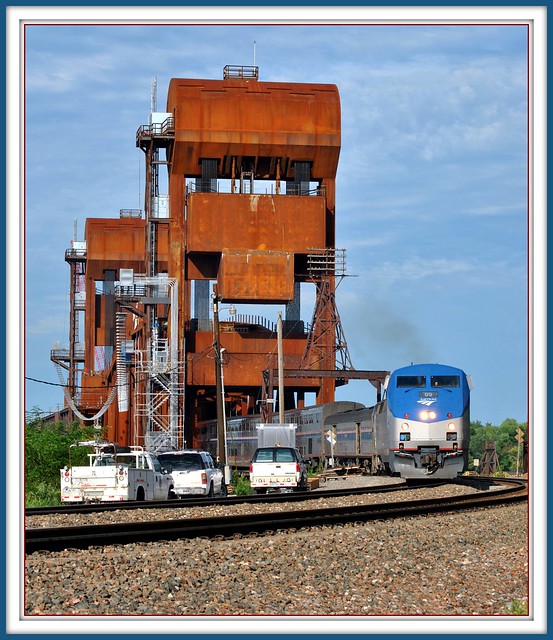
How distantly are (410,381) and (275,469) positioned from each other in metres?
5.31

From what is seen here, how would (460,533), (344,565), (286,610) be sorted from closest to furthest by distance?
(286,610) → (344,565) → (460,533)

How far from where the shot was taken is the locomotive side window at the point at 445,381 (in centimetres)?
3619

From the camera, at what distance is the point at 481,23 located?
11.0 meters

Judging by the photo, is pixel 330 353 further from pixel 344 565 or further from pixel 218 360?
pixel 344 565

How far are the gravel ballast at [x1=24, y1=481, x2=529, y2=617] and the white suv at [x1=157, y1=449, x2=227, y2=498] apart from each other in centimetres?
1356

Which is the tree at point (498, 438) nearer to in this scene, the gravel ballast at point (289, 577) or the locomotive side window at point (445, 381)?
the locomotive side window at point (445, 381)

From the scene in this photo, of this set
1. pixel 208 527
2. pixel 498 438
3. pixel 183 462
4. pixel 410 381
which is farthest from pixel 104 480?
pixel 498 438

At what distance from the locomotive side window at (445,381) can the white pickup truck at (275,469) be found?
512cm

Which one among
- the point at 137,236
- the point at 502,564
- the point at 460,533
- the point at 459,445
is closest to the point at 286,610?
the point at 502,564

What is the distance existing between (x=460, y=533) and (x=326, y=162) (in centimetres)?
5744

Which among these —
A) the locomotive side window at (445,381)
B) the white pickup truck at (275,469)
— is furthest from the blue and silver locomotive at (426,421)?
the white pickup truck at (275,469)

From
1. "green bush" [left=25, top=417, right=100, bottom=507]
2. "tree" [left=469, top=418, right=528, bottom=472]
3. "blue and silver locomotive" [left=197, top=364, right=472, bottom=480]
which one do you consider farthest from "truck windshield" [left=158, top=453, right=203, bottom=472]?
"tree" [left=469, top=418, right=528, bottom=472]

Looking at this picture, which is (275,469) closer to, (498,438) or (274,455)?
(274,455)

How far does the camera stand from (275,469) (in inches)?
1463
